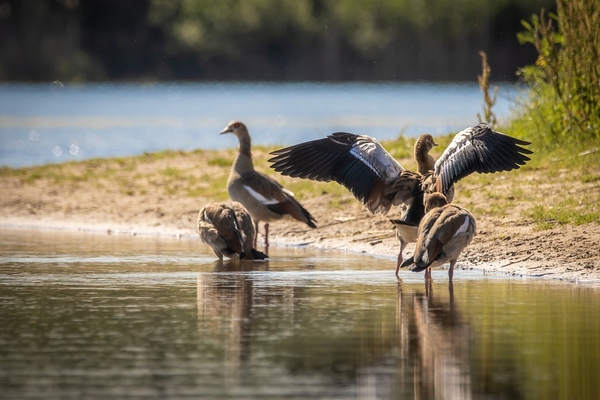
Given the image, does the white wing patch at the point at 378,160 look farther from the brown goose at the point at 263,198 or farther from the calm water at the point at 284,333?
the brown goose at the point at 263,198

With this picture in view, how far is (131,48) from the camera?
68625mm

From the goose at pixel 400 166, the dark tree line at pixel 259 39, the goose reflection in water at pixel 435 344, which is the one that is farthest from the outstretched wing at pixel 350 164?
the dark tree line at pixel 259 39

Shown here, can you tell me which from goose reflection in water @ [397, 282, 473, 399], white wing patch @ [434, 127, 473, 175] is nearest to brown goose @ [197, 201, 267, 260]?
white wing patch @ [434, 127, 473, 175]

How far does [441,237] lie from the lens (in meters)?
9.66

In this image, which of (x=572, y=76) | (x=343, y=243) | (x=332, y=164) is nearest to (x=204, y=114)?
(x=572, y=76)

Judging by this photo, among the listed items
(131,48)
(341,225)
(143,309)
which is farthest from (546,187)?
(131,48)

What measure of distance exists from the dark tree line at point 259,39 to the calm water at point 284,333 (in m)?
45.7

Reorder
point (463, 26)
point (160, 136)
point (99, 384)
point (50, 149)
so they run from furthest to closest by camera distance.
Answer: point (463, 26) < point (160, 136) < point (50, 149) < point (99, 384)

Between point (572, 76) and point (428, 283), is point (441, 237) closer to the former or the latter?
point (428, 283)

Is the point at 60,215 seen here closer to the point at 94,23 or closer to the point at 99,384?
the point at 99,384

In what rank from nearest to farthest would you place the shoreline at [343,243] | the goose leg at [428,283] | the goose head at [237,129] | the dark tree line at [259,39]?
the goose leg at [428,283] < the shoreline at [343,243] < the goose head at [237,129] < the dark tree line at [259,39]

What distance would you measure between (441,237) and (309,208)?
17.4ft

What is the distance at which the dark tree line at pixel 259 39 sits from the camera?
5738 cm

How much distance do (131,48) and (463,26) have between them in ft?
71.6
